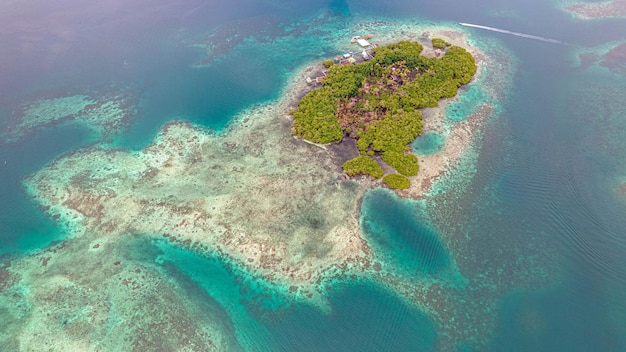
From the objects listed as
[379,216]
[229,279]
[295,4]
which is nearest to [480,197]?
[379,216]

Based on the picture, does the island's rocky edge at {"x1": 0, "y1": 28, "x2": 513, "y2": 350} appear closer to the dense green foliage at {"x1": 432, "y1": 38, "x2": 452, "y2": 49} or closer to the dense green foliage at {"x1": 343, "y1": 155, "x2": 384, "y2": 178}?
the dense green foliage at {"x1": 343, "y1": 155, "x2": 384, "y2": 178}

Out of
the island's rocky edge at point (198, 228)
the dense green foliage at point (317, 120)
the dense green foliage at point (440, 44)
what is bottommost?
the island's rocky edge at point (198, 228)

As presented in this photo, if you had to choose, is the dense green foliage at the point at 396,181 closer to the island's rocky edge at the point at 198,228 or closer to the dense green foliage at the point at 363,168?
the island's rocky edge at the point at 198,228

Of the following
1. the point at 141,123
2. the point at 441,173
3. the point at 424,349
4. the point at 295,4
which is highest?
the point at 295,4

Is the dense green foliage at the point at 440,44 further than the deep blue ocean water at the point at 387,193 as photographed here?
Yes

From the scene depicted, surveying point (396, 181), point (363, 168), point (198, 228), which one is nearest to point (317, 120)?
point (363, 168)

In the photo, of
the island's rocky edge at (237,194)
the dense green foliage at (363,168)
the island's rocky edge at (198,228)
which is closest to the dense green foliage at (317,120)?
the island's rocky edge at (198,228)

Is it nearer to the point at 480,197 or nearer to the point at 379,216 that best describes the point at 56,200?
the point at 379,216

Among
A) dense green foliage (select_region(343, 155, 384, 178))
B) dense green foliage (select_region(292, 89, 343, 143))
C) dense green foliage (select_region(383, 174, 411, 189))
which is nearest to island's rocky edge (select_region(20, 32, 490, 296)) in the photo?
dense green foliage (select_region(383, 174, 411, 189))
